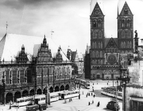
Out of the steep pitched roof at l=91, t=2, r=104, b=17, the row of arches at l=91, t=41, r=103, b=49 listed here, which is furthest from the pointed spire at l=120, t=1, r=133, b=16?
the row of arches at l=91, t=41, r=103, b=49

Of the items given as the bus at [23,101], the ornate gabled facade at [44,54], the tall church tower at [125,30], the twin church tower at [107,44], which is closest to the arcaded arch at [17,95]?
the bus at [23,101]

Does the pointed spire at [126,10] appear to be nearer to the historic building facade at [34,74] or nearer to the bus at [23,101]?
the historic building facade at [34,74]

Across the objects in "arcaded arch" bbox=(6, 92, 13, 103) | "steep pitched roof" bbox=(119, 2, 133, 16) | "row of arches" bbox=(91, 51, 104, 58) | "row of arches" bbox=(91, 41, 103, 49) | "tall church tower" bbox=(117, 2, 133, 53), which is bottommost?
"arcaded arch" bbox=(6, 92, 13, 103)

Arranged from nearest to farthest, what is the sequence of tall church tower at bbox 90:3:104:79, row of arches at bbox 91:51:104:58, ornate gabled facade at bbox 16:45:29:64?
1. ornate gabled facade at bbox 16:45:29:64
2. row of arches at bbox 91:51:104:58
3. tall church tower at bbox 90:3:104:79

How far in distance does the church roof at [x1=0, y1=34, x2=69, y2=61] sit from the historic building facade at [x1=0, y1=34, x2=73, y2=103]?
1.12m

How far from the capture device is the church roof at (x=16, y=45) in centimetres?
4419

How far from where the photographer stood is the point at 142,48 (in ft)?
43.9

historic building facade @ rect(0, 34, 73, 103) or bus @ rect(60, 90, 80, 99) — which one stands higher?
historic building facade @ rect(0, 34, 73, 103)

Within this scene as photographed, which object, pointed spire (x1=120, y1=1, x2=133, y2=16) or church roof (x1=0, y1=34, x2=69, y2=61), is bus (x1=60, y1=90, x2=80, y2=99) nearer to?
church roof (x1=0, y1=34, x2=69, y2=61)

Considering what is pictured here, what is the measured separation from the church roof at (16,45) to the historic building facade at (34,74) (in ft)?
3.67

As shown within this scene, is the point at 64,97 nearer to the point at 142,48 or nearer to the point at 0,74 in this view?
the point at 0,74

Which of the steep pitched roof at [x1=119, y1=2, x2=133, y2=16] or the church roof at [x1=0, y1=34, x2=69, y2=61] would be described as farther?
the steep pitched roof at [x1=119, y1=2, x2=133, y2=16]

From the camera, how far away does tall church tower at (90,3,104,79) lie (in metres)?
81.7

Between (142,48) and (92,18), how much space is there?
2794 inches
